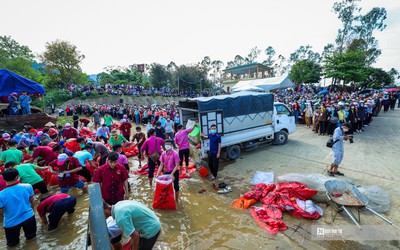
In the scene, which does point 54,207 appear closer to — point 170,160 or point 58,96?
point 170,160

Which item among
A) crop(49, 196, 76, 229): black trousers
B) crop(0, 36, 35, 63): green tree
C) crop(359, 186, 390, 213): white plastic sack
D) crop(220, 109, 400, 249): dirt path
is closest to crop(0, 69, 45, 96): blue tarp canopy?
crop(49, 196, 76, 229): black trousers

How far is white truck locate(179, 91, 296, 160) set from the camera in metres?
7.27

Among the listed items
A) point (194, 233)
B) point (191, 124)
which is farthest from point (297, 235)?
point (191, 124)

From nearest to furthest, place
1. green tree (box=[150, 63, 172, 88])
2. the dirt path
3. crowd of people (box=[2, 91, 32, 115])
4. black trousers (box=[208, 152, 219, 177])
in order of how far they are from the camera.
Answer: the dirt path
black trousers (box=[208, 152, 219, 177])
crowd of people (box=[2, 91, 32, 115])
green tree (box=[150, 63, 172, 88])

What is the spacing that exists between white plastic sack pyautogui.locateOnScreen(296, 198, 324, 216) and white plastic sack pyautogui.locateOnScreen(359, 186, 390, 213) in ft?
3.71

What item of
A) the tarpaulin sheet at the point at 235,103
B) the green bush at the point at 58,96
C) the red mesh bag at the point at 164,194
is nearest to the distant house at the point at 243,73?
the green bush at the point at 58,96

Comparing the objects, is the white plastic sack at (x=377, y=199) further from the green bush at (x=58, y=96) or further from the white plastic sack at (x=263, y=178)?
the green bush at (x=58, y=96)

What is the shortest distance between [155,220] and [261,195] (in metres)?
3.03

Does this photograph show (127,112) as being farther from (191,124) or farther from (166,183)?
(166,183)

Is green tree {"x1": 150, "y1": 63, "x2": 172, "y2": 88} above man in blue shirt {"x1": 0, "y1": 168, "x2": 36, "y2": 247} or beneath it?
above

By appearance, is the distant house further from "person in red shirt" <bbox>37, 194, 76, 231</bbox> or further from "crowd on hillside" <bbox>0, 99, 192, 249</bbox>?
"person in red shirt" <bbox>37, 194, 76, 231</bbox>

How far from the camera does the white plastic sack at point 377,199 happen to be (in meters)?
4.29

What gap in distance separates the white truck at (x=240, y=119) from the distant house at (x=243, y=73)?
87.0 feet

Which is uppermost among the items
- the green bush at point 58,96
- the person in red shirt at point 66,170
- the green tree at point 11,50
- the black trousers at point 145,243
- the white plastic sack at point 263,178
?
the green tree at point 11,50
